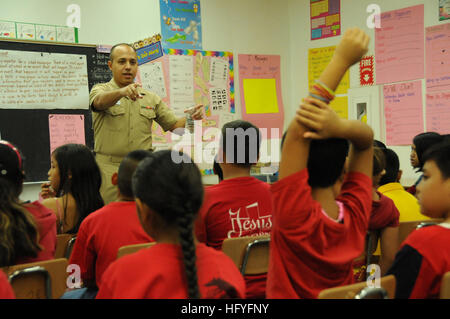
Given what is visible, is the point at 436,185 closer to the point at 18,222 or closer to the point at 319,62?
the point at 18,222

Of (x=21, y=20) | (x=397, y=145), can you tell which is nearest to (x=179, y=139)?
(x=21, y=20)

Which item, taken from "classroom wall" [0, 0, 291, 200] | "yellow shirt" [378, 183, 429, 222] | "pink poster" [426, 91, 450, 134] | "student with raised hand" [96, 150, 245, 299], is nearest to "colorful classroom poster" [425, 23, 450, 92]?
"pink poster" [426, 91, 450, 134]

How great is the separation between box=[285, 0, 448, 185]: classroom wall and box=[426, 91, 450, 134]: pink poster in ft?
0.65

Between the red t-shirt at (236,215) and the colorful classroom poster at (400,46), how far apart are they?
3.07 m

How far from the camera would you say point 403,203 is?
2643 mm

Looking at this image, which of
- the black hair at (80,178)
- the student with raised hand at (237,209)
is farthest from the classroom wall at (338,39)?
the black hair at (80,178)

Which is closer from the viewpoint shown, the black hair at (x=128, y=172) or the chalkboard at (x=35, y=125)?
the black hair at (x=128, y=172)

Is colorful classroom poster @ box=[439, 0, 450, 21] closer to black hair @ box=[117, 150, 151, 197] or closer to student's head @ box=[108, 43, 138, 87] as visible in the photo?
student's head @ box=[108, 43, 138, 87]

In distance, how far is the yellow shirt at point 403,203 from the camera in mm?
2601

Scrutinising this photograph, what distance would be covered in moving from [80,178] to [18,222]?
0.78 metres

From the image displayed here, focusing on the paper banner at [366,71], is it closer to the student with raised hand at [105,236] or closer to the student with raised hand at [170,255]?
the student with raised hand at [105,236]

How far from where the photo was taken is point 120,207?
2002 mm
